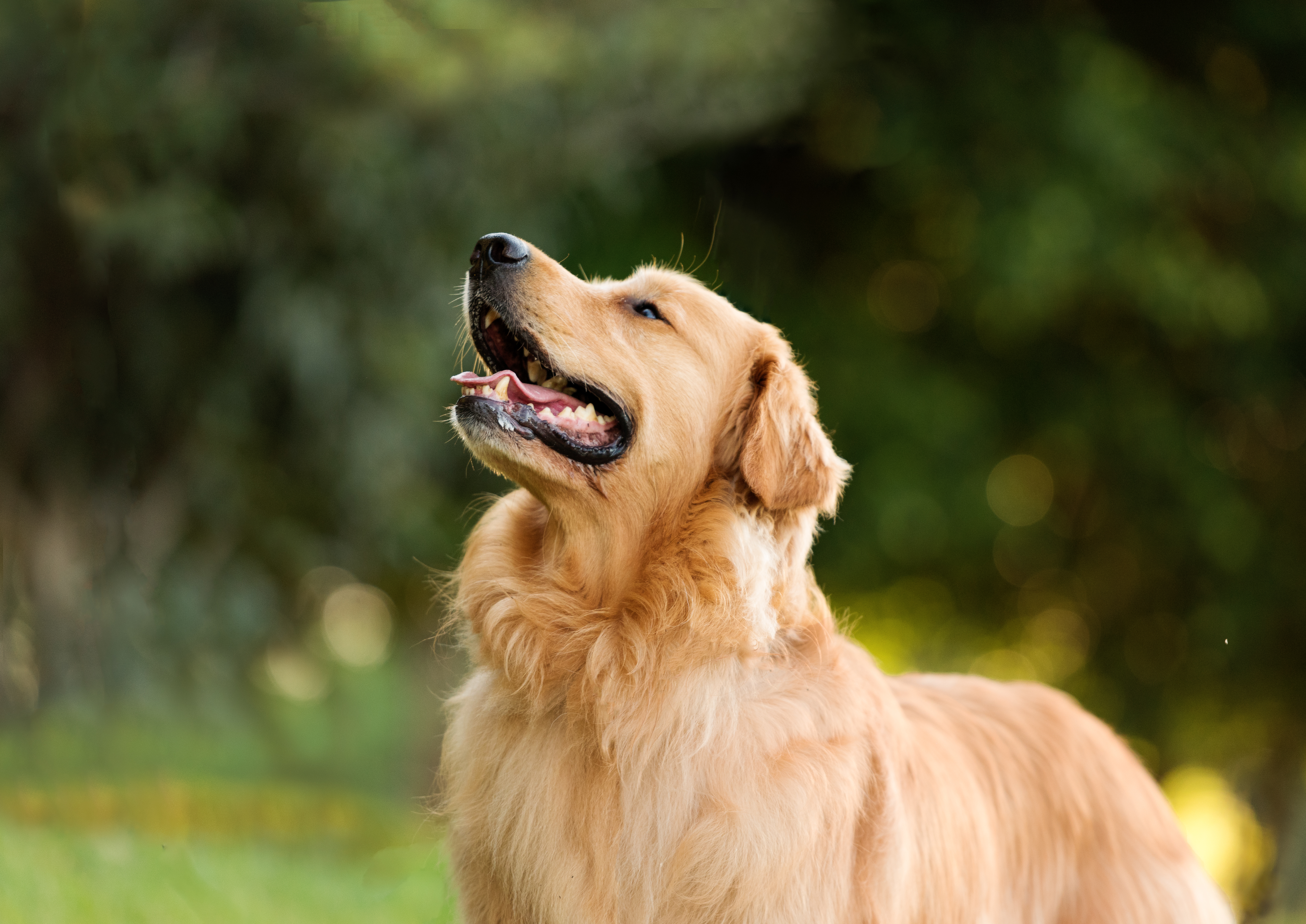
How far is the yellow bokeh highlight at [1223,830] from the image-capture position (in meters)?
10.8

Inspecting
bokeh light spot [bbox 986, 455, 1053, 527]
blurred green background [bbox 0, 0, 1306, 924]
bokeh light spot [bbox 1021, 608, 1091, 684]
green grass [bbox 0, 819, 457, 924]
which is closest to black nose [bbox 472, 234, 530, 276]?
green grass [bbox 0, 819, 457, 924]

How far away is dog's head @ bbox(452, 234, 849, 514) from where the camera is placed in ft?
11.5

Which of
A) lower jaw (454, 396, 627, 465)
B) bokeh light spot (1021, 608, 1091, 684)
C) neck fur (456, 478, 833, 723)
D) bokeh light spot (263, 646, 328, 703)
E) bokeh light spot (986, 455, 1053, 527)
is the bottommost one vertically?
bokeh light spot (263, 646, 328, 703)

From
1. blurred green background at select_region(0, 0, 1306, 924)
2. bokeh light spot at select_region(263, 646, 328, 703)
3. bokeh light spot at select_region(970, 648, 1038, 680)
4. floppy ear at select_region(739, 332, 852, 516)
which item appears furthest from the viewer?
bokeh light spot at select_region(970, 648, 1038, 680)

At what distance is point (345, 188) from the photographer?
316 inches

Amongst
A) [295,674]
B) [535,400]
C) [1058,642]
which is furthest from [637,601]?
[1058,642]

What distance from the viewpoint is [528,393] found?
12.1 feet

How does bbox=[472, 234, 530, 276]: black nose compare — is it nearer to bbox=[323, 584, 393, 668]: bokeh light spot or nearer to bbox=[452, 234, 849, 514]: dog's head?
bbox=[452, 234, 849, 514]: dog's head

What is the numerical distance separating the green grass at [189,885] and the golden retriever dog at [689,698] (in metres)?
0.63

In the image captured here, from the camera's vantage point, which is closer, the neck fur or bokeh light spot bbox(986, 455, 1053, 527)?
the neck fur

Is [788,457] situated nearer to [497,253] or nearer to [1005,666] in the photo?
[497,253]

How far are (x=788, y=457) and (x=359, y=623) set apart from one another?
28.4 feet

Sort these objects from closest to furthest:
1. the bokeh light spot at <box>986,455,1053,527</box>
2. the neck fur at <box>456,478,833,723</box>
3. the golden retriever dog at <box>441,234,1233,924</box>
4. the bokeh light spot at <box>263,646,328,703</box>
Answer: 1. the golden retriever dog at <box>441,234,1233,924</box>
2. the neck fur at <box>456,478,833,723</box>
3. the bokeh light spot at <box>263,646,328,703</box>
4. the bokeh light spot at <box>986,455,1053,527</box>

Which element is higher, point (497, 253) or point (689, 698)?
point (497, 253)
